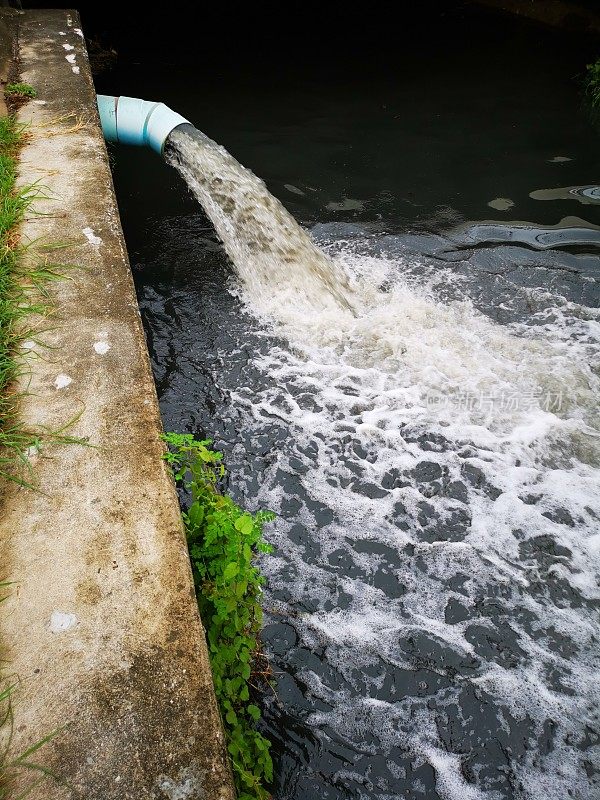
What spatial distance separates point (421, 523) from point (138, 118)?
4.75m

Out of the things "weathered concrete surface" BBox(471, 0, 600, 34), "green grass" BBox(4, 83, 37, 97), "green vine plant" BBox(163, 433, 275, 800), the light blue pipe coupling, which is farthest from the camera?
"weathered concrete surface" BBox(471, 0, 600, 34)

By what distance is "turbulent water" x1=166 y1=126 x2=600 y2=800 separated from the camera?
Result: 7.85 feet

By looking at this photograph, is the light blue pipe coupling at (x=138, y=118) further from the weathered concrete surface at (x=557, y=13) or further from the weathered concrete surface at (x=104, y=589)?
the weathered concrete surface at (x=557, y=13)

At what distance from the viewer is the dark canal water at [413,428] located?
2.45m

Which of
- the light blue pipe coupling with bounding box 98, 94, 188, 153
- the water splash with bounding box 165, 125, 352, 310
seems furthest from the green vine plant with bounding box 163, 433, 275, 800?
the light blue pipe coupling with bounding box 98, 94, 188, 153

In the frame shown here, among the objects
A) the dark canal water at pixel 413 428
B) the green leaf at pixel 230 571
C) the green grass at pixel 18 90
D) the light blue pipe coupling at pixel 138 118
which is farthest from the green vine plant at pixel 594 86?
the green leaf at pixel 230 571

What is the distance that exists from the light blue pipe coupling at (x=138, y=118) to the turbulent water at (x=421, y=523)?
450 millimetres

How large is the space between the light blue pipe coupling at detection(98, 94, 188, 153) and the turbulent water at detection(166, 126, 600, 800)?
0.45 meters

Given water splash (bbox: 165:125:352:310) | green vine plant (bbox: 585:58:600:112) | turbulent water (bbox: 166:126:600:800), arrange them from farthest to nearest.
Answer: green vine plant (bbox: 585:58:600:112) → water splash (bbox: 165:125:352:310) → turbulent water (bbox: 166:126:600:800)

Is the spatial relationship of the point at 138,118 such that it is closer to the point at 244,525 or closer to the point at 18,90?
the point at 18,90

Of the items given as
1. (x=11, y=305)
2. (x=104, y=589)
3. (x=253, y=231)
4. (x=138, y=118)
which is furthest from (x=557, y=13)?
(x=104, y=589)

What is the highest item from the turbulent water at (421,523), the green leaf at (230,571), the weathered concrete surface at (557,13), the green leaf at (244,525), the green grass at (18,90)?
the weathered concrete surface at (557,13)

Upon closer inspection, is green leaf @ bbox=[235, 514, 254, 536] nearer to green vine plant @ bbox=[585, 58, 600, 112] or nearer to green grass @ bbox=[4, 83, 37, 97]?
green grass @ bbox=[4, 83, 37, 97]

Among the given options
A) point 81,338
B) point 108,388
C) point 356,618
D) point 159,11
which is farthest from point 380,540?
point 159,11
